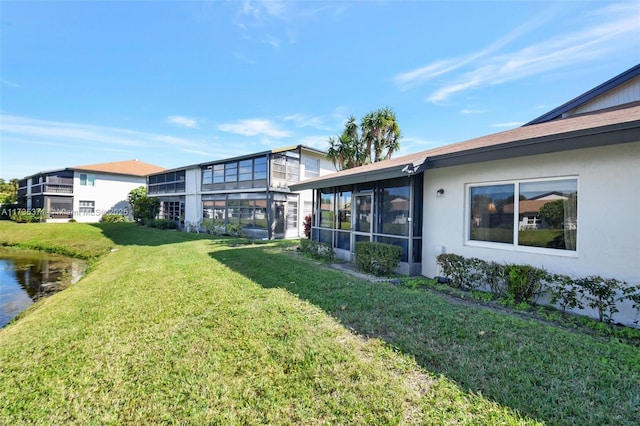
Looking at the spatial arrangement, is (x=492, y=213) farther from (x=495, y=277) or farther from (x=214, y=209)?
(x=214, y=209)

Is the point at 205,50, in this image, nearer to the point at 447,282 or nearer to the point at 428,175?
the point at 428,175

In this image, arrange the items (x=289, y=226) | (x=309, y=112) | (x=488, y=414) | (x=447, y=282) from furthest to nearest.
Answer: (x=309, y=112), (x=289, y=226), (x=447, y=282), (x=488, y=414)

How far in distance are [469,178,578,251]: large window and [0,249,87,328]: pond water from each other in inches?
465

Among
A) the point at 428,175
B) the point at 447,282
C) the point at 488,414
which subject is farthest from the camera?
the point at 428,175

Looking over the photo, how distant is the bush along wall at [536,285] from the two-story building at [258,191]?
12615 mm

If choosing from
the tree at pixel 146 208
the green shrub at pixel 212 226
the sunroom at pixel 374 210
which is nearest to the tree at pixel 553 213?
the sunroom at pixel 374 210

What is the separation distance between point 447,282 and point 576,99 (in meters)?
8.13

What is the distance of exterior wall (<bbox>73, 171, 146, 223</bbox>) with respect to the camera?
33.3 meters

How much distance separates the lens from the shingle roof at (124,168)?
34.3 m

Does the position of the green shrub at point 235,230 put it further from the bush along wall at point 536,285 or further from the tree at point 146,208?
the bush along wall at point 536,285

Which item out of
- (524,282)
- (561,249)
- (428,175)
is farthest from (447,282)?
(428,175)

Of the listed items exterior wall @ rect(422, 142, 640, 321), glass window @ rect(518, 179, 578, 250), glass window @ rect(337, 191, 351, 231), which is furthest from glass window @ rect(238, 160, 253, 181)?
glass window @ rect(518, 179, 578, 250)

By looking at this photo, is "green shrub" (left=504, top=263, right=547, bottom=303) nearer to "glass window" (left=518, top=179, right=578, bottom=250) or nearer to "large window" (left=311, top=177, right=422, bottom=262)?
"glass window" (left=518, top=179, right=578, bottom=250)

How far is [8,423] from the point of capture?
2725 mm
